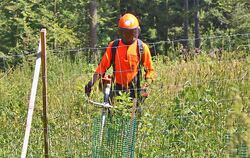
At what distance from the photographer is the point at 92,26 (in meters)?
25.8

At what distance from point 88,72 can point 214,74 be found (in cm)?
254

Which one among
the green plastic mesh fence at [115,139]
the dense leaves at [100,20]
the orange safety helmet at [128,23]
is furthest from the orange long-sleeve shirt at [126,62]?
the dense leaves at [100,20]

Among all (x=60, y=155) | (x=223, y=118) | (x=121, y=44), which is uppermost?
(x=121, y=44)

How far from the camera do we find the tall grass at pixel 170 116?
5934 mm

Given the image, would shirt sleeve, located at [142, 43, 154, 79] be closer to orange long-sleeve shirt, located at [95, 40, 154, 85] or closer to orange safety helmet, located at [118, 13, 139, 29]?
orange long-sleeve shirt, located at [95, 40, 154, 85]

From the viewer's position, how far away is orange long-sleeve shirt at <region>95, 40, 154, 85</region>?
6875 millimetres

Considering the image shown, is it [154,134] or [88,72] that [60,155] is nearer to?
[154,134]

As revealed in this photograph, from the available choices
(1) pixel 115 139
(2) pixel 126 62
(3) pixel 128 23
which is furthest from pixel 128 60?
(1) pixel 115 139

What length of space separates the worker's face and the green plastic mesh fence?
138cm

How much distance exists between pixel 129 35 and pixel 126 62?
32 centimetres

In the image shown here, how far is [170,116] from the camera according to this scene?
20.4ft

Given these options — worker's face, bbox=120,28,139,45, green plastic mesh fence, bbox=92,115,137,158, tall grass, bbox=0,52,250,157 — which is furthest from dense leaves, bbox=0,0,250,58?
green plastic mesh fence, bbox=92,115,137,158

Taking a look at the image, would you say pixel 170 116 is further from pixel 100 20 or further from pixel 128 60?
pixel 100 20

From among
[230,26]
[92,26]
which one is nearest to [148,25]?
[230,26]
